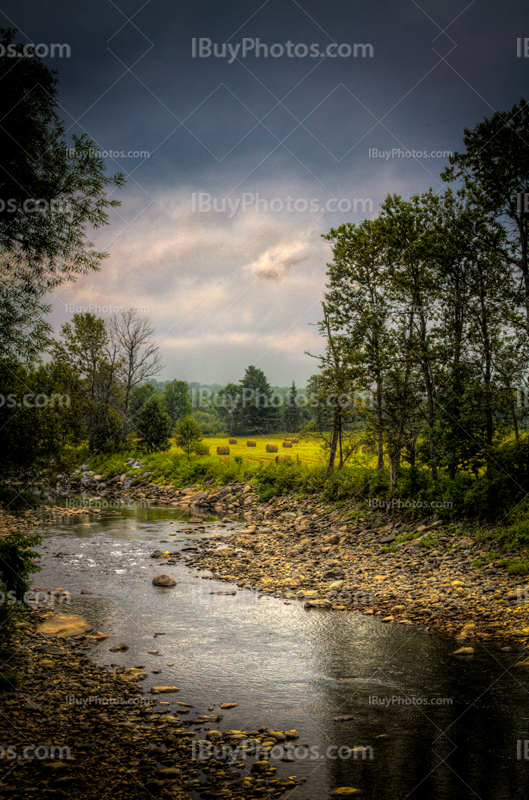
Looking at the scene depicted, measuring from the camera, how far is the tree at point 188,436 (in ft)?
156

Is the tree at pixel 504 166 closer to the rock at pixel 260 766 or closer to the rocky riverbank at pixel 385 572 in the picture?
the rocky riverbank at pixel 385 572

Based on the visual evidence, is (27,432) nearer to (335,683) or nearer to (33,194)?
(33,194)

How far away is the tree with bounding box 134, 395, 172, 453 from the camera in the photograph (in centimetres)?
4941

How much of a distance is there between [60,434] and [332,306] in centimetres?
1288

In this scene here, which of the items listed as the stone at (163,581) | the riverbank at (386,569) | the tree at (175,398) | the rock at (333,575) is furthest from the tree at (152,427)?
the tree at (175,398)

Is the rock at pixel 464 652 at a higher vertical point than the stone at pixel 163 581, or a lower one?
higher

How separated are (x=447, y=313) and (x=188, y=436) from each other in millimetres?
32755

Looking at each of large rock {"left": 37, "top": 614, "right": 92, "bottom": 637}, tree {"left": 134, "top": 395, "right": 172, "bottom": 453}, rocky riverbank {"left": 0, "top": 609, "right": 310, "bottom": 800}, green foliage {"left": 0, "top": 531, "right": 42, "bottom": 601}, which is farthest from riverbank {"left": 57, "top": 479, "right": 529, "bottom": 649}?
tree {"left": 134, "top": 395, "right": 172, "bottom": 453}

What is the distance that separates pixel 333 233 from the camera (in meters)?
23.2

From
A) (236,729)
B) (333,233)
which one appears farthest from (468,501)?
(333,233)

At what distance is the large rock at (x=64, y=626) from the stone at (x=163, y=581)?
10.8 feet

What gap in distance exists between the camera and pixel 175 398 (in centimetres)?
9481

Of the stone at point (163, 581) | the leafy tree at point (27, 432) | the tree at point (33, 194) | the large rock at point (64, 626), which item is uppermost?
the tree at point (33, 194)

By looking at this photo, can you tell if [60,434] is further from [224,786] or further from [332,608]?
[224,786]
